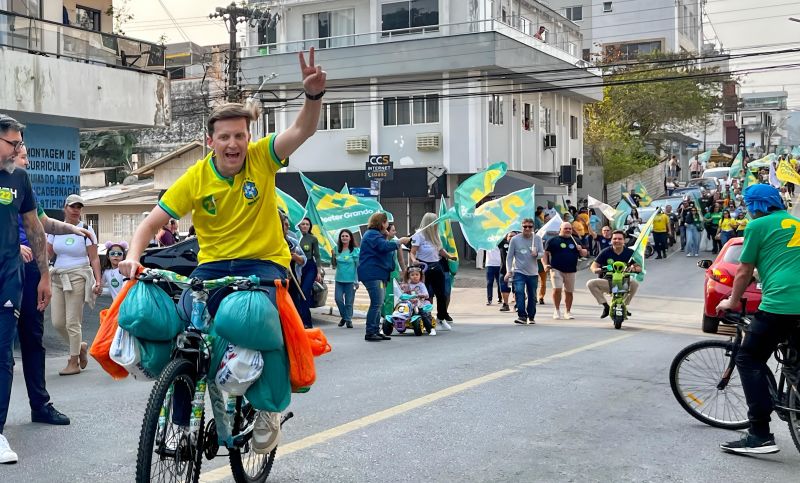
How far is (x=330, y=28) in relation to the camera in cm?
3947

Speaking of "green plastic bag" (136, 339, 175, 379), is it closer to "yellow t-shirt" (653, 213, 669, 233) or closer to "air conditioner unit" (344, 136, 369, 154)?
"yellow t-shirt" (653, 213, 669, 233)

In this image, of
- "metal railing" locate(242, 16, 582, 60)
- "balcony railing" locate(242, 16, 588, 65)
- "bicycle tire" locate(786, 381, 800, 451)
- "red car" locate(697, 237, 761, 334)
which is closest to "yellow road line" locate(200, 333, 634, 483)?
"bicycle tire" locate(786, 381, 800, 451)

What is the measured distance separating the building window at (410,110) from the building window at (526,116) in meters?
5.22

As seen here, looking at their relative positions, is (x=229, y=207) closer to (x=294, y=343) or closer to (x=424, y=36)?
(x=294, y=343)

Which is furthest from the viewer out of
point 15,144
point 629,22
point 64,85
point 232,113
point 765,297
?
point 629,22

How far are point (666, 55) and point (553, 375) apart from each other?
52887 millimetres

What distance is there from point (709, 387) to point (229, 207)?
→ 4219 mm

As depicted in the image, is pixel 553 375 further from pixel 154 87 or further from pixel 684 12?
pixel 684 12

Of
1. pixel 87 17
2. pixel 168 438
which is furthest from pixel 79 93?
pixel 168 438

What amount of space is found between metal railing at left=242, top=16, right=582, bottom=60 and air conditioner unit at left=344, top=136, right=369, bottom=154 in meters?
3.70

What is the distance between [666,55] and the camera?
59.0 meters

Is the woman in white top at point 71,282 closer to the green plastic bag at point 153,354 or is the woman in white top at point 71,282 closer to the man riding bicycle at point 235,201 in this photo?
the man riding bicycle at point 235,201

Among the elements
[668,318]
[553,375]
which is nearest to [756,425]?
[553,375]

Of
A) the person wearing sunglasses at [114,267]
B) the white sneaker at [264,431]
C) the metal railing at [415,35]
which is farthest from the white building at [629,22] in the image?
the white sneaker at [264,431]
